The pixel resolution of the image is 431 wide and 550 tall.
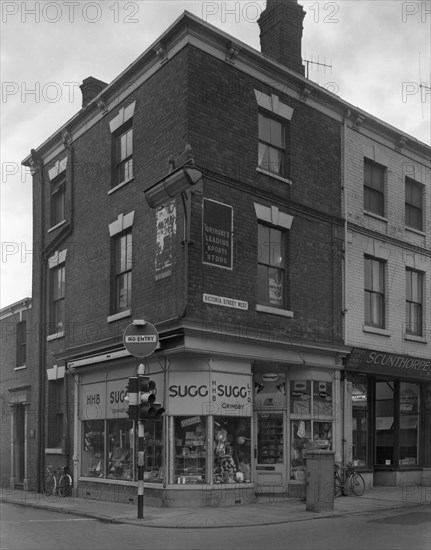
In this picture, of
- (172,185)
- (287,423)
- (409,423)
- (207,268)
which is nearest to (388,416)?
(409,423)

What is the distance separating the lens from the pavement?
1368 cm

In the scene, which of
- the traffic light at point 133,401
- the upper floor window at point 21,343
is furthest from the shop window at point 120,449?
the upper floor window at point 21,343

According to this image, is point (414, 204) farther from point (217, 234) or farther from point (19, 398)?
point (19, 398)

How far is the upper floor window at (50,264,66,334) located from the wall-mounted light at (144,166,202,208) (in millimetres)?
6042

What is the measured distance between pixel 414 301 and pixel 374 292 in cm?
202

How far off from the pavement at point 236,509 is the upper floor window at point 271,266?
4.90 metres

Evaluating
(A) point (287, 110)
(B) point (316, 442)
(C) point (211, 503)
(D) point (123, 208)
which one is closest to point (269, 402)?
(B) point (316, 442)

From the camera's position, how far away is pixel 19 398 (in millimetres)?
24312

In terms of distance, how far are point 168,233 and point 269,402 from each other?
203 inches

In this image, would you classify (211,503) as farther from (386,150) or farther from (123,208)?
(386,150)

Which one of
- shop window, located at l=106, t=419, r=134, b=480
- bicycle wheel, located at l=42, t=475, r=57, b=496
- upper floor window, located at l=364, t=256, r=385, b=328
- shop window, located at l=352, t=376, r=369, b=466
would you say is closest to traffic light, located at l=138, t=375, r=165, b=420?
shop window, located at l=106, t=419, r=134, b=480

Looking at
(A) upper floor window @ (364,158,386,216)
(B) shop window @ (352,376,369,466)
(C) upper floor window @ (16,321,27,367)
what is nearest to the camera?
(B) shop window @ (352,376,369,466)

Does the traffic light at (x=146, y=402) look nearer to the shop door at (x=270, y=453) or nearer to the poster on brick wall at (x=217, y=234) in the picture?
the poster on brick wall at (x=217, y=234)

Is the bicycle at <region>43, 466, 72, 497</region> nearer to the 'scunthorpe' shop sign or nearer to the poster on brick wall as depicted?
the poster on brick wall
